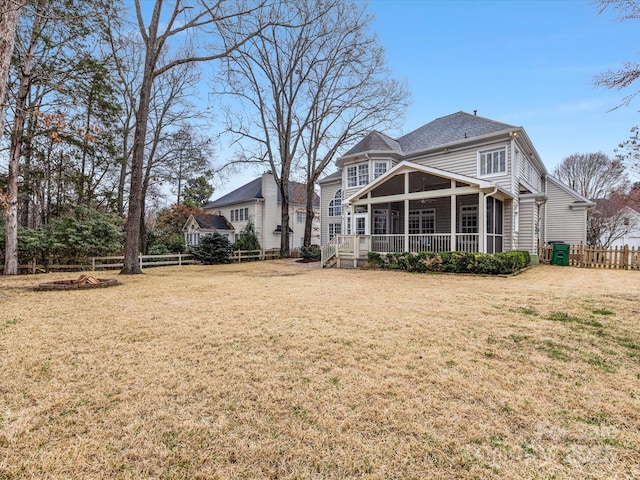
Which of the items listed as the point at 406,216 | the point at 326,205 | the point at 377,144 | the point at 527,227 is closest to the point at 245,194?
the point at 326,205

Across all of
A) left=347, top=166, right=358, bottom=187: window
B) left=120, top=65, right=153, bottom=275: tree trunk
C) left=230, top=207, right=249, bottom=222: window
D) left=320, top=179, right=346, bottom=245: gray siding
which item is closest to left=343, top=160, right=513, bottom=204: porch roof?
left=347, top=166, right=358, bottom=187: window

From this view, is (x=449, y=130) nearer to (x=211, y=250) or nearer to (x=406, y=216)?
(x=406, y=216)

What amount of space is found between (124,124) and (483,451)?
23.9 meters

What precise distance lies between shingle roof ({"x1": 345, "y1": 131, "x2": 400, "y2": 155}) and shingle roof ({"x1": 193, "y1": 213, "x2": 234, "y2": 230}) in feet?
48.3

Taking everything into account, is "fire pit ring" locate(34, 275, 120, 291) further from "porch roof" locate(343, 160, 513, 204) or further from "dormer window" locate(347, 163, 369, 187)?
"dormer window" locate(347, 163, 369, 187)

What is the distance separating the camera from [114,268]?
14.6 m

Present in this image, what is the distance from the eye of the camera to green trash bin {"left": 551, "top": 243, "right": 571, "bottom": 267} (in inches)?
569

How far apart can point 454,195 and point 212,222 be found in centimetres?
2166

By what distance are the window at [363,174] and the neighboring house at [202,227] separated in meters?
13.5

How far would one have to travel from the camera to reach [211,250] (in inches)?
733

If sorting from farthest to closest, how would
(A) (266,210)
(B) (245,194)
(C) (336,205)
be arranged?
1. (B) (245,194)
2. (A) (266,210)
3. (C) (336,205)

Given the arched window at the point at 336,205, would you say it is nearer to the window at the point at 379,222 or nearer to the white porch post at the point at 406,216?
the window at the point at 379,222

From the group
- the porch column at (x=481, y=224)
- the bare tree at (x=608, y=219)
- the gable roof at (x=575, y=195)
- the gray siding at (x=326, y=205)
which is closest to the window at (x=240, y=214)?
the gray siding at (x=326, y=205)

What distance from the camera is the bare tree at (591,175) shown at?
2714 centimetres
